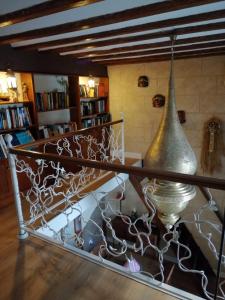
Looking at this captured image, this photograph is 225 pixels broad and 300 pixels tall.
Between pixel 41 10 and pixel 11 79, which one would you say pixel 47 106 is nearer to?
pixel 11 79

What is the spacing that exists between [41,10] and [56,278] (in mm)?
2070

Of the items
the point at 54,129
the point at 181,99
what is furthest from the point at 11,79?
the point at 181,99

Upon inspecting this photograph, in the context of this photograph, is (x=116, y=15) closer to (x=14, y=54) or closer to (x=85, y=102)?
(x=14, y=54)

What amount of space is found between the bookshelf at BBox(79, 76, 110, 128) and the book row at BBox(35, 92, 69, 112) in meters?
0.49

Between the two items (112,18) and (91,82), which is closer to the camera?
(112,18)

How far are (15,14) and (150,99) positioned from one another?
3.53 meters

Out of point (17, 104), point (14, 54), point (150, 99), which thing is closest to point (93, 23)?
point (14, 54)

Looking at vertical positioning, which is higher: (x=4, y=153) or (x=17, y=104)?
(x=17, y=104)

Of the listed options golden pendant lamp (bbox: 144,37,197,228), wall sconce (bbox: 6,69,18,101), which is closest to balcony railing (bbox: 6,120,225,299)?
golden pendant lamp (bbox: 144,37,197,228)

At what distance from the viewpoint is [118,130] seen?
5.76 meters

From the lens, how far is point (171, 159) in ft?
6.19

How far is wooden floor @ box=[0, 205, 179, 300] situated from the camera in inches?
65.7

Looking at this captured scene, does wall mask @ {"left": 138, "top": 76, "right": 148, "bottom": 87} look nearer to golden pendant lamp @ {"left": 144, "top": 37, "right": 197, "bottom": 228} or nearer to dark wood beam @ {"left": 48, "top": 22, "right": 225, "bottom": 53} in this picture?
dark wood beam @ {"left": 48, "top": 22, "right": 225, "bottom": 53}

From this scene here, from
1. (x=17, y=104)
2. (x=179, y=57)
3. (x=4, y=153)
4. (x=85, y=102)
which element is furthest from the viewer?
(x=85, y=102)
